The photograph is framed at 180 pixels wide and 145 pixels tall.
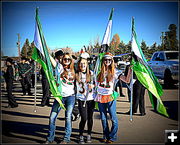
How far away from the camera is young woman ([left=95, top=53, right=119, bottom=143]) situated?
3.71 meters

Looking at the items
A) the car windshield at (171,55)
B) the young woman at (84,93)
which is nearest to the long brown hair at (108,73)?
the young woman at (84,93)

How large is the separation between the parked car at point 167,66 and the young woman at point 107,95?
7.98m

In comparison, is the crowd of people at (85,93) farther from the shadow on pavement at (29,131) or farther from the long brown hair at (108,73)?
the shadow on pavement at (29,131)

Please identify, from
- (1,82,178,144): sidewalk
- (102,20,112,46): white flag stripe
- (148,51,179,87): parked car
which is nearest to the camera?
(1,82,178,144): sidewalk

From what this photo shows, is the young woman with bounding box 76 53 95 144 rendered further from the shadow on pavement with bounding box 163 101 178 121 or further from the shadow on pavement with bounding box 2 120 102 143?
the shadow on pavement with bounding box 163 101 178 121

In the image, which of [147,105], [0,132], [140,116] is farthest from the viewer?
[147,105]

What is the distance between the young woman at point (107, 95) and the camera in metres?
3.71

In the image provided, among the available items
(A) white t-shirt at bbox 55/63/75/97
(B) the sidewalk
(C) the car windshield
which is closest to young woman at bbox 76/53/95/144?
(A) white t-shirt at bbox 55/63/75/97

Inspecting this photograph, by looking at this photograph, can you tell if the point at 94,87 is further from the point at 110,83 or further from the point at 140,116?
the point at 140,116

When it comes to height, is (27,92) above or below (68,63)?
below

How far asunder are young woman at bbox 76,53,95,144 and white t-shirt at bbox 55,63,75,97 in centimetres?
15

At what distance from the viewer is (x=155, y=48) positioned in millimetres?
48312

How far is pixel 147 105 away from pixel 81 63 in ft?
14.5

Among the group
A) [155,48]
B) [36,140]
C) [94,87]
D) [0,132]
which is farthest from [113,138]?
[155,48]
